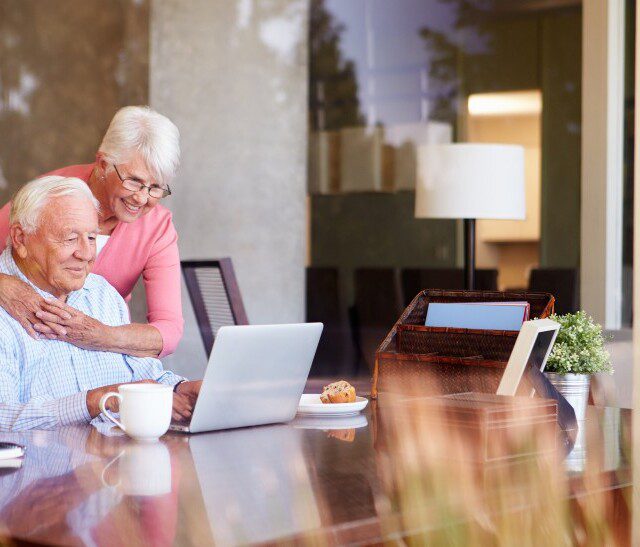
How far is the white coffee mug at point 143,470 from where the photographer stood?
1276mm

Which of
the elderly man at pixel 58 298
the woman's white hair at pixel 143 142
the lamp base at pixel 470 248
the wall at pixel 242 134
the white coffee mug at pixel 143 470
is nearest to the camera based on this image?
the white coffee mug at pixel 143 470

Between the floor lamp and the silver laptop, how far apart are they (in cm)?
212

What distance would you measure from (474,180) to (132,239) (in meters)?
1.60

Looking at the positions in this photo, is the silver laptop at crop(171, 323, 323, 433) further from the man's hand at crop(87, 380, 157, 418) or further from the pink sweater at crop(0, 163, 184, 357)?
the pink sweater at crop(0, 163, 184, 357)

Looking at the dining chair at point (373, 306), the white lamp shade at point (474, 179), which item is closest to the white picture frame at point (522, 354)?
the white lamp shade at point (474, 179)

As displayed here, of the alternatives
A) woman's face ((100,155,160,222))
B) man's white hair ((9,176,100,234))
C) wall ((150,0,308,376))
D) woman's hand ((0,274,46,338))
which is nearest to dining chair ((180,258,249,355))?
wall ((150,0,308,376))

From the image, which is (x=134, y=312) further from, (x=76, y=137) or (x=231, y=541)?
(x=231, y=541)

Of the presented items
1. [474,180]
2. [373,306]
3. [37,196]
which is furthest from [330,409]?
[373,306]

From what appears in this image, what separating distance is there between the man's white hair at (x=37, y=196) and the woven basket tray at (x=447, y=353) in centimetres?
71

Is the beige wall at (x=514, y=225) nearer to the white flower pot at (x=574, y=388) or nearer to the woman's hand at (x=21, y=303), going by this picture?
the white flower pot at (x=574, y=388)

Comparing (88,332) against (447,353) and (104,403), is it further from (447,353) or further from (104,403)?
(447,353)

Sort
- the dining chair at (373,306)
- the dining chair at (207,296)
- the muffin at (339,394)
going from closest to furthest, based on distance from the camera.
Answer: the muffin at (339,394)
the dining chair at (207,296)
the dining chair at (373,306)

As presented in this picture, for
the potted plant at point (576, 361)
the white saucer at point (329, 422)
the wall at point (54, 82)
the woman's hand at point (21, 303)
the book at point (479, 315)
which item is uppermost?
the wall at point (54, 82)

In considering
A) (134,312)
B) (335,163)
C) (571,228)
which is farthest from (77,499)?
(335,163)
